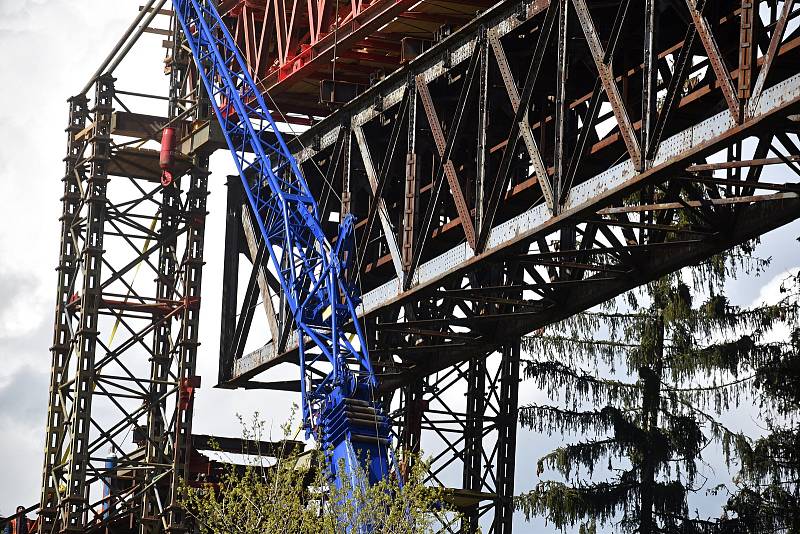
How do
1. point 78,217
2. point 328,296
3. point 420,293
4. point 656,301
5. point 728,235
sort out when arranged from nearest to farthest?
point 728,235 → point 420,293 → point 328,296 → point 78,217 → point 656,301

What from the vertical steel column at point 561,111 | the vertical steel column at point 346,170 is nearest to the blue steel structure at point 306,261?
the vertical steel column at point 346,170

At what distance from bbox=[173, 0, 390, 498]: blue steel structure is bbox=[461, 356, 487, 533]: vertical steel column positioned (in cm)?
363

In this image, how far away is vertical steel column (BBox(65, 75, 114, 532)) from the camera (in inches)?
1649

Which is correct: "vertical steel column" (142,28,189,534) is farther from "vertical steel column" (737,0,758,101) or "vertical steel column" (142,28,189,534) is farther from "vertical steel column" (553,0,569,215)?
"vertical steel column" (737,0,758,101)

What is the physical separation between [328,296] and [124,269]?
7.10 m

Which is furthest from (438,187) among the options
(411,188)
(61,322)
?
(61,322)

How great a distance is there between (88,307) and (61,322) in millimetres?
1630

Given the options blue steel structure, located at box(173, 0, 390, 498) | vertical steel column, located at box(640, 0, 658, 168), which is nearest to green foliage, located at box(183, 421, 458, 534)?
blue steel structure, located at box(173, 0, 390, 498)

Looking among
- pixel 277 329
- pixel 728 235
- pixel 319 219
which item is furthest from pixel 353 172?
pixel 728 235

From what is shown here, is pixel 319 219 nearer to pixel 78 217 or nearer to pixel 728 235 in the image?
pixel 78 217

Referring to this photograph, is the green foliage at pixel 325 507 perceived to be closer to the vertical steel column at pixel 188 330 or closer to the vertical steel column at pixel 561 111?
the vertical steel column at pixel 561 111

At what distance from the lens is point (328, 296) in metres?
38.3

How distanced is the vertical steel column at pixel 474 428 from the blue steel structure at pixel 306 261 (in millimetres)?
3626

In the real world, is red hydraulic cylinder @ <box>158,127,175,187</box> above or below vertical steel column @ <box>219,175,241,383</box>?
above
